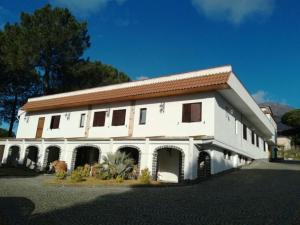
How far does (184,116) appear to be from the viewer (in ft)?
59.3

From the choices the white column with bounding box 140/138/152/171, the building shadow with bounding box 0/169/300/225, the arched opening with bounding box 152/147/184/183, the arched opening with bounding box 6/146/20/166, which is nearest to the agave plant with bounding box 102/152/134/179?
the white column with bounding box 140/138/152/171

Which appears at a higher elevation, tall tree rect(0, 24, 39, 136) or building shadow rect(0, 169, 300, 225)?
tall tree rect(0, 24, 39, 136)

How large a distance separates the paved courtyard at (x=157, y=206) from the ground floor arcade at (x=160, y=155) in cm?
261

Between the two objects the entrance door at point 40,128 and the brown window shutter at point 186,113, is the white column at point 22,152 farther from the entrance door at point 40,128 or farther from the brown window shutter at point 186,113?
the brown window shutter at point 186,113

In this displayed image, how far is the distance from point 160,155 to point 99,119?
606cm

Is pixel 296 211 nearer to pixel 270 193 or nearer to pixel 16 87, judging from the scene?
pixel 270 193

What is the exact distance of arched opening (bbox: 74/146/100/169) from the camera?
77.8 feet

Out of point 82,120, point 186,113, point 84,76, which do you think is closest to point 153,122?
point 186,113

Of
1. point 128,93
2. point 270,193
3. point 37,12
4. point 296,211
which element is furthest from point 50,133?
point 296,211

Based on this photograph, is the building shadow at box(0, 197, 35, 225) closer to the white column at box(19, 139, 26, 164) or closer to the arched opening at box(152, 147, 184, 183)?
the arched opening at box(152, 147, 184, 183)

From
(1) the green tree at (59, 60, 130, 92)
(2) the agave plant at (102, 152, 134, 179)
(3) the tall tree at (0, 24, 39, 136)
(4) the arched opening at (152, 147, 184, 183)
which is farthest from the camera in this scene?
(1) the green tree at (59, 60, 130, 92)

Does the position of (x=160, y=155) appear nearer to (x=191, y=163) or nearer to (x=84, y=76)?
(x=191, y=163)

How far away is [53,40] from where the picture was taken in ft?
105

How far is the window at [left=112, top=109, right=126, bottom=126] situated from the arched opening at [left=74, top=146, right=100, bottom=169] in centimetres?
398
